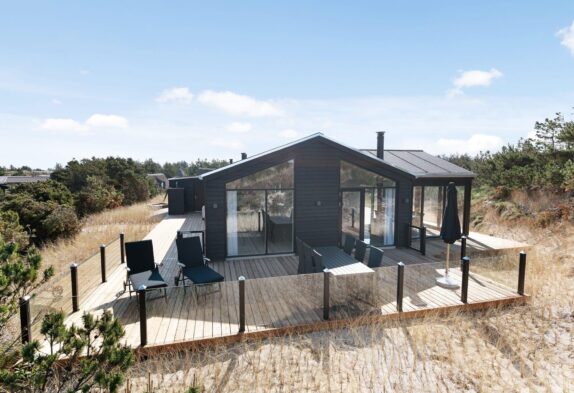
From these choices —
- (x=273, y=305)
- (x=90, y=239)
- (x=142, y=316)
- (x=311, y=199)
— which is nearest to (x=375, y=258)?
(x=273, y=305)

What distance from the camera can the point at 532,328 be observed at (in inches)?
218

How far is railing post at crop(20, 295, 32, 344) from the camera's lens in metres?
3.98

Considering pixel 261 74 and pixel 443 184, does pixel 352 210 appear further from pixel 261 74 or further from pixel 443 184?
pixel 261 74

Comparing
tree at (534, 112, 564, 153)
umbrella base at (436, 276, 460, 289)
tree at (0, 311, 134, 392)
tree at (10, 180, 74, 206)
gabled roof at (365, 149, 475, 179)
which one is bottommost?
umbrella base at (436, 276, 460, 289)

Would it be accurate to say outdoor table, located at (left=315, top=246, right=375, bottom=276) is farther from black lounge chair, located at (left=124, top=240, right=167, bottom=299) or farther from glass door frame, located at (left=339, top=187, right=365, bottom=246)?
black lounge chair, located at (left=124, top=240, right=167, bottom=299)

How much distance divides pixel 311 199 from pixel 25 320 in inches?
261

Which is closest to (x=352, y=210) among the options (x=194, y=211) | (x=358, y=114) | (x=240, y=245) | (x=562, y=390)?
(x=240, y=245)

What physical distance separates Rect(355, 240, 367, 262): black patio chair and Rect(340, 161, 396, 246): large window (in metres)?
2.44

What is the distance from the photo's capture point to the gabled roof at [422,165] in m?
10.5

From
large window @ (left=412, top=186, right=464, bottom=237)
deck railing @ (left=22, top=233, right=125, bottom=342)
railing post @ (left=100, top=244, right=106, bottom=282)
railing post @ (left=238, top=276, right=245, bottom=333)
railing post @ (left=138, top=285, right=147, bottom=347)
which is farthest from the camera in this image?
large window @ (left=412, top=186, right=464, bottom=237)

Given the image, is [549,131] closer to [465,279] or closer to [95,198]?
[465,279]

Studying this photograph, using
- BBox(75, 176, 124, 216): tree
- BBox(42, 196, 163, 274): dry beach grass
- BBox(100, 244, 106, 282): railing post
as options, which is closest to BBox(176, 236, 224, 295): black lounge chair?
BBox(100, 244, 106, 282): railing post

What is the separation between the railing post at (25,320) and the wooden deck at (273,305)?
103 cm

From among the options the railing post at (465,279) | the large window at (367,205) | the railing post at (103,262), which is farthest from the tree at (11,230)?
the railing post at (465,279)
